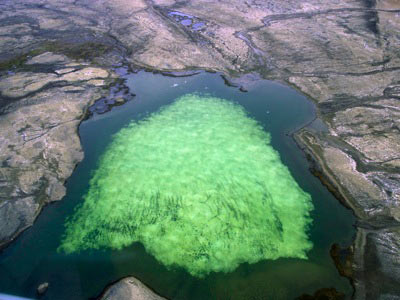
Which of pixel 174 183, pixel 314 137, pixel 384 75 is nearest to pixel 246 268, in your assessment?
pixel 174 183

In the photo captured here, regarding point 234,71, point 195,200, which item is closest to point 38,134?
point 195,200

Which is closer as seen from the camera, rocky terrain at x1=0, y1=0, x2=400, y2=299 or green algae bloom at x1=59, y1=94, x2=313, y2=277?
green algae bloom at x1=59, y1=94, x2=313, y2=277

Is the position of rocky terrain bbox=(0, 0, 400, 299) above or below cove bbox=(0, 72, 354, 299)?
above

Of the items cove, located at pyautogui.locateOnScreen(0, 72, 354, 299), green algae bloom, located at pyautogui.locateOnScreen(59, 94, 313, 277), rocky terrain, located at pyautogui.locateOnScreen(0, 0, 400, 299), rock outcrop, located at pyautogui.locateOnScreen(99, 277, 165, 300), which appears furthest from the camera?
rocky terrain, located at pyautogui.locateOnScreen(0, 0, 400, 299)

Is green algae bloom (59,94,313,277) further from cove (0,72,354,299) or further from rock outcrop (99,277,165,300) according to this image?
rock outcrop (99,277,165,300)

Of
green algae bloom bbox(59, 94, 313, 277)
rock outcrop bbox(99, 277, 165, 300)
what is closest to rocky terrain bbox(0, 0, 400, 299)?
green algae bloom bbox(59, 94, 313, 277)

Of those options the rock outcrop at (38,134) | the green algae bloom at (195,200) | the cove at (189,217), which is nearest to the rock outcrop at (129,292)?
the cove at (189,217)
